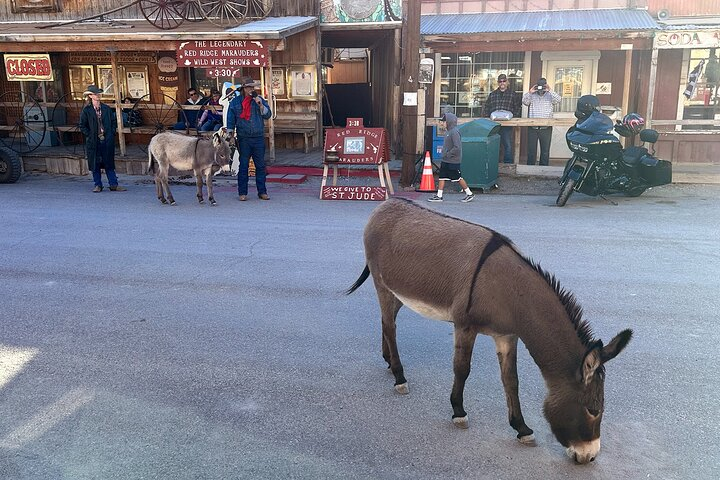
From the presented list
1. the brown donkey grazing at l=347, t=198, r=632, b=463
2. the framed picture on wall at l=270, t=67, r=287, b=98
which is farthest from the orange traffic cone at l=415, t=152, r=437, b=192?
the brown donkey grazing at l=347, t=198, r=632, b=463

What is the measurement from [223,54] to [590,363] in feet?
42.2

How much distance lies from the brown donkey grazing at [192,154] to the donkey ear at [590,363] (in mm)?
8893

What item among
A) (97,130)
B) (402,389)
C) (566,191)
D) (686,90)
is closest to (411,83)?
(566,191)

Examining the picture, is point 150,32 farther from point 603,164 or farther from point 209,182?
point 603,164

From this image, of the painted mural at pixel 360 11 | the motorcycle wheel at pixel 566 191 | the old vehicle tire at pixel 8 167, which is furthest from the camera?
the painted mural at pixel 360 11

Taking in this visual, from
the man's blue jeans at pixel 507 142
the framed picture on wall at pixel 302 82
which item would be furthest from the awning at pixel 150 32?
the man's blue jeans at pixel 507 142

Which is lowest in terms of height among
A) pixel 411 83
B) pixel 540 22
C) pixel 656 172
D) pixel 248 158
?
pixel 656 172

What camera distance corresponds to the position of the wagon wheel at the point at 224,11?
15.7m

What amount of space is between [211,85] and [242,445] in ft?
54.4

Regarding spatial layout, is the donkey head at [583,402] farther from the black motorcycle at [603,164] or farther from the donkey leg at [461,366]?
the black motorcycle at [603,164]

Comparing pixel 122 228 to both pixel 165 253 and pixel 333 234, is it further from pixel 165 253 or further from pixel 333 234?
pixel 333 234

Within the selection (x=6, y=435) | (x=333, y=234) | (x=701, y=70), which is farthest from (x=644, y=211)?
(x=6, y=435)

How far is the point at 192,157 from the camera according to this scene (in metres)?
11.0

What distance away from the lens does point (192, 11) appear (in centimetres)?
1673
